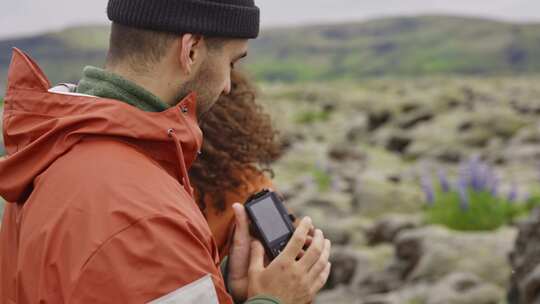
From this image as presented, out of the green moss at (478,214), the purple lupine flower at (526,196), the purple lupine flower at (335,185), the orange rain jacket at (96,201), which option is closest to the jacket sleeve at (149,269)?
the orange rain jacket at (96,201)

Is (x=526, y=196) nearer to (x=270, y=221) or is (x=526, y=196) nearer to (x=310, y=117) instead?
(x=270, y=221)

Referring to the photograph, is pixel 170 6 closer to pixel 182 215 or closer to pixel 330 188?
pixel 182 215

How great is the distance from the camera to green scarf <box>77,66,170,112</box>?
3186 millimetres

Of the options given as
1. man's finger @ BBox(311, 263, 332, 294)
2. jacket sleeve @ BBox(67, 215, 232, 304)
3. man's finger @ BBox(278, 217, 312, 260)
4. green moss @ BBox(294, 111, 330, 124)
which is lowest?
green moss @ BBox(294, 111, 330, 124)

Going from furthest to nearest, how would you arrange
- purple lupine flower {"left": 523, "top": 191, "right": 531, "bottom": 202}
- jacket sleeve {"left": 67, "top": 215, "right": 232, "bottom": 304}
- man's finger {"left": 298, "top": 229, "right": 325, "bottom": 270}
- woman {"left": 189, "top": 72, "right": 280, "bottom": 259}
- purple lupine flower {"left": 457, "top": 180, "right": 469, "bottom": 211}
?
purple lupine flower {"left": 523, "top": 191, "right": 531, "bottom": 202} → purple lupine flower {"left": 457, "top": 180, "right": 469, "bottom": 211} → woman {"left": 189, "top": 72, "right": 280, "bottom": 259} → man's finger {"left": 298, "top": 229, "right": 325, "bottom": 270} → jacket sleeve {"left": 67, "top": 215, "right": 232, "bottom": 304}

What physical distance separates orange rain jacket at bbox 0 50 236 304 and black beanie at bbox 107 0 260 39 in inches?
12.2

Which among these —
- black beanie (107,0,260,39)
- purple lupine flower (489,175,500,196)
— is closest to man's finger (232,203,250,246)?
black beanie (107,0,260,39)

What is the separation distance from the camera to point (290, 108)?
5869cm

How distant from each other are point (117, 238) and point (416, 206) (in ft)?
43.1

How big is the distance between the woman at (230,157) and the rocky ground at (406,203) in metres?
1.29

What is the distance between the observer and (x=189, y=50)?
10.8 feet

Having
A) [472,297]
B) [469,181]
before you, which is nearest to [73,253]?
[472,297]

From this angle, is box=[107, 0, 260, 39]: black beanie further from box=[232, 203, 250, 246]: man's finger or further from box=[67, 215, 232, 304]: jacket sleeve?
box=[232, 203, 250, 246]: man's finger

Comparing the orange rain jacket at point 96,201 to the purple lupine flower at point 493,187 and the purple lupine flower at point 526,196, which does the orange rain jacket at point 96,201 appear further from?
the purple lupine flower at point 526,196
